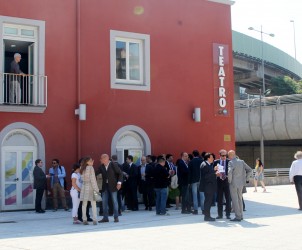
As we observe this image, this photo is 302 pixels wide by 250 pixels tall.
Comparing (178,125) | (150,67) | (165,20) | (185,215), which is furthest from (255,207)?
(165,20)

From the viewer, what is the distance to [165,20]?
65.8 ft

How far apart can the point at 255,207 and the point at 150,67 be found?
6447 millimetres

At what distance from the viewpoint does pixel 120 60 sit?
19062 mm

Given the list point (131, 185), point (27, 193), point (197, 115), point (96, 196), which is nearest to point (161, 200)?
point (131, 185)

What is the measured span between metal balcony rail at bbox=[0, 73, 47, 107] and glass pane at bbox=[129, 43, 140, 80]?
11.7 ft

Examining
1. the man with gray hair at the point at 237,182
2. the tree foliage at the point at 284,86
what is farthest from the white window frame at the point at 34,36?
the tree foliage at the point at 284,86

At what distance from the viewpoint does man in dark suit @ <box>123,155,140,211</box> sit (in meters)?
17.0

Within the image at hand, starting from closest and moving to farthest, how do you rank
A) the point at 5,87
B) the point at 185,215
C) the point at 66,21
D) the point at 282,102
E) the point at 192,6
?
the point at 185,215 < the point at 5,87 < the point at 66,21 < the point at 192,6 < the point at 282,102

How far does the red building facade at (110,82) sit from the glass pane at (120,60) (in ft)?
0.12

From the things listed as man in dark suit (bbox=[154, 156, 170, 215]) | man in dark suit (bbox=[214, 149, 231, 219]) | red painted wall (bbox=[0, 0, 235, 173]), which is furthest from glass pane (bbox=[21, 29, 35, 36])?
man in dark suit (bbox=[214, 149, 231, 219])

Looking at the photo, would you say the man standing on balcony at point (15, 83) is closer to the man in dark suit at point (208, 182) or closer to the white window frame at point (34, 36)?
the white window frame at point (34, 36)

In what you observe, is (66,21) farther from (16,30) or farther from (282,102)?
(282,102)

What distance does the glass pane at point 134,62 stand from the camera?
1934 cm

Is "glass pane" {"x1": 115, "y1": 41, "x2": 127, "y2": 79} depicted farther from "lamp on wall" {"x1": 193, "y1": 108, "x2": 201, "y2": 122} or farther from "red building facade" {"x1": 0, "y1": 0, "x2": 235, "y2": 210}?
"lamp on wall" {"x1": 193, "y1": 108, "x2": 201, "y2": 122}
